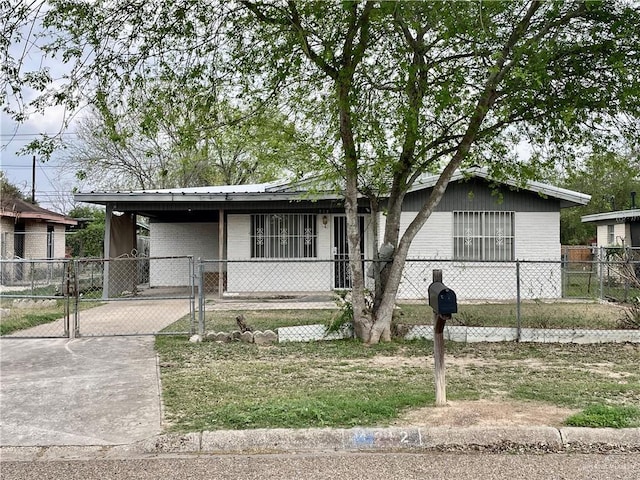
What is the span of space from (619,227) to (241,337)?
20.8m

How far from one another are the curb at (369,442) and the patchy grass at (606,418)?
0.36ft

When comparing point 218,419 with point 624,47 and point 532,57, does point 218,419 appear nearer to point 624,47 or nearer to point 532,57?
point 532,57

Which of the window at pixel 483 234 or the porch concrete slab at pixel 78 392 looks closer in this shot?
the porch concrete slab at pixel 78 392

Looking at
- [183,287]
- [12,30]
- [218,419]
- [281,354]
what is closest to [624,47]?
[281,354]

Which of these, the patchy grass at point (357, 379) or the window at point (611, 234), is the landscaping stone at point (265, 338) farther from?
the window at point (611, 234)

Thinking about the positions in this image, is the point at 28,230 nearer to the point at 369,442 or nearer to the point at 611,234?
the point at 369,442

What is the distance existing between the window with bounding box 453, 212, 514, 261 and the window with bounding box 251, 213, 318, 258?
13.2 ft

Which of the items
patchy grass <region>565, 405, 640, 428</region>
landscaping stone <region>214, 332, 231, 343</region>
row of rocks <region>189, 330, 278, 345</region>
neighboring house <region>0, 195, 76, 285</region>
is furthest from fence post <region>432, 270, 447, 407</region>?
neighboring house <region>0, 195, 76, 285</region>

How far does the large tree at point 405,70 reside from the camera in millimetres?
A: 7801

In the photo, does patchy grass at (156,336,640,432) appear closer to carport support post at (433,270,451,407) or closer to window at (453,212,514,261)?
carport support post at (433,270,451,407)

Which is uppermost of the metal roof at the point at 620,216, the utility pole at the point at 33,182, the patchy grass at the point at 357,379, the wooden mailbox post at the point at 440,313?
the utility pole at the point at 33,182

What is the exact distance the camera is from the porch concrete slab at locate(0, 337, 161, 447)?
4914 millimetres

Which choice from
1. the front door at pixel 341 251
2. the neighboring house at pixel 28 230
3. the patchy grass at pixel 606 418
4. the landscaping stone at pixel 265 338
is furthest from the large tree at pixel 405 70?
the neighboring house at pixel 28 230

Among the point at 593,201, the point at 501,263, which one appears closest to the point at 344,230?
the point at 501,263
